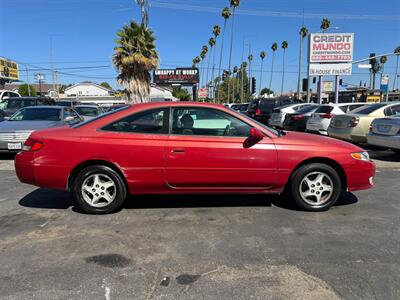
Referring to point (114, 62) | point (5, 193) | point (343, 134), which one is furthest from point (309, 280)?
point (114, 62)

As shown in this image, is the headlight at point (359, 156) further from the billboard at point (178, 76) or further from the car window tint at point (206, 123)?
the billboard at point (178, 76)

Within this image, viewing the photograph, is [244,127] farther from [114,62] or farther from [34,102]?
[114,62]

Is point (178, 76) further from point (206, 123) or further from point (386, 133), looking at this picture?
point (206, 123)

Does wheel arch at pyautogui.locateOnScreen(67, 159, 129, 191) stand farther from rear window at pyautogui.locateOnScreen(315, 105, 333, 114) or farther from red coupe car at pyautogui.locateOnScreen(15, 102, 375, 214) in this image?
rear window at pyautogui.locateOnScreen(315, 105, 333, 114)

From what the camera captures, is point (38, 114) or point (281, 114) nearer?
point (38, 114)

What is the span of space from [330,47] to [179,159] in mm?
21394

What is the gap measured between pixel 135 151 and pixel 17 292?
218 centimetres

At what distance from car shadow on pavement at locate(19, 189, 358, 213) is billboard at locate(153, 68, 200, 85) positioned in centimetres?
3570

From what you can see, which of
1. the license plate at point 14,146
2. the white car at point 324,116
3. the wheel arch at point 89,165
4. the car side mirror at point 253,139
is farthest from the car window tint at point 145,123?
the white car at point 324,116

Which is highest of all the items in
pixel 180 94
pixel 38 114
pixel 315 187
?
pixel 180 94

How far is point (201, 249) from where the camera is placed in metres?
3.77

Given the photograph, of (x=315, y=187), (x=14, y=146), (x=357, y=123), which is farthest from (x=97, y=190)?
(x=357, y=123)

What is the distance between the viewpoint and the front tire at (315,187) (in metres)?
4.91

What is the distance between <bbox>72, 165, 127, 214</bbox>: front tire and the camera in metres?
4.77
